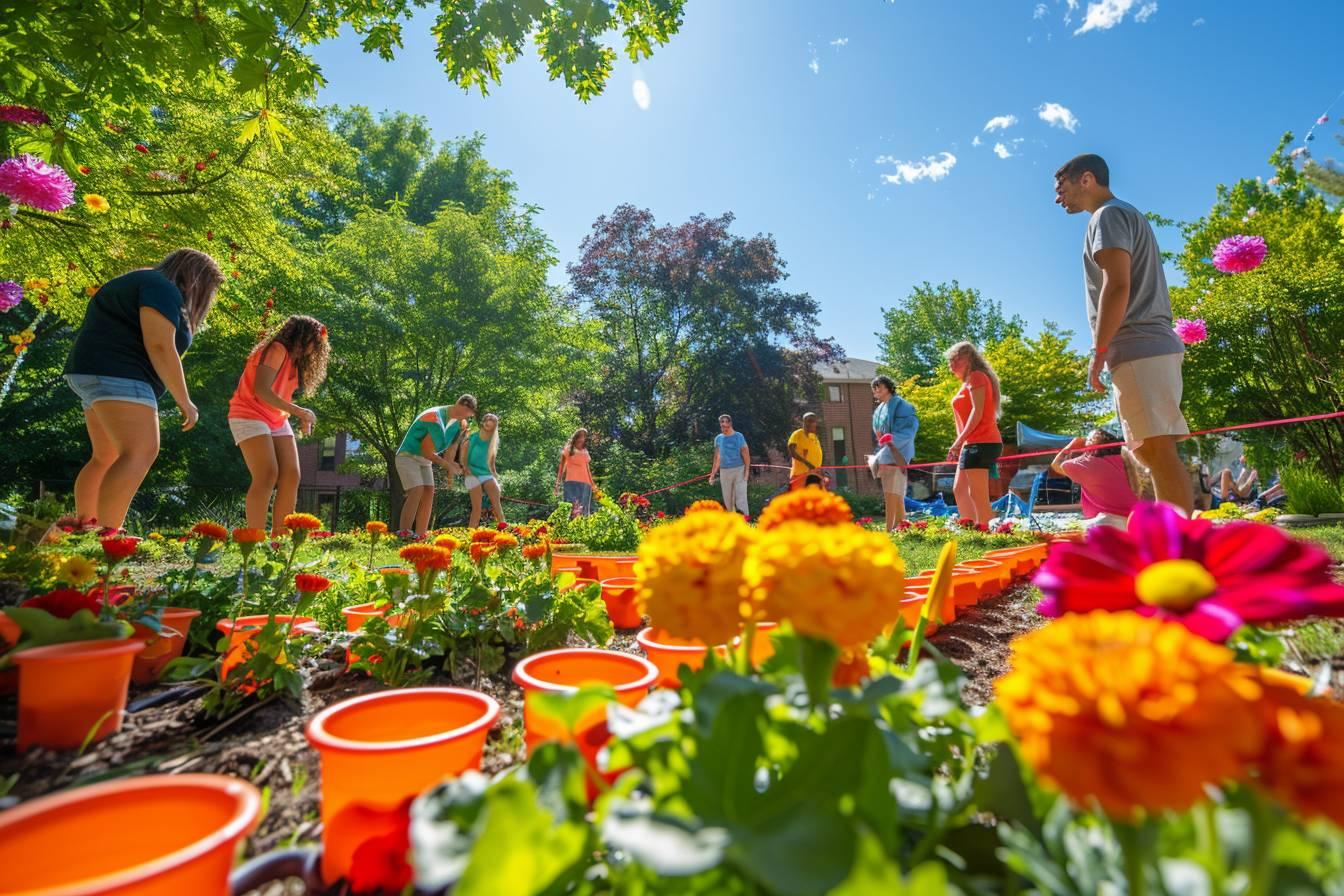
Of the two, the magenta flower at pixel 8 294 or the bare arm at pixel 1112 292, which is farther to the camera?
the magenta flower at pixel 8 294

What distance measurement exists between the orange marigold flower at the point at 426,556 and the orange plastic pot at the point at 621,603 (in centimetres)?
85

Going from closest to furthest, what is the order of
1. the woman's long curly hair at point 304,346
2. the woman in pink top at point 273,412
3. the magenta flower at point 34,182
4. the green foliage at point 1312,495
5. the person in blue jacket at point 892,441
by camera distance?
the magenta flower at point 34,182, the woman in pink top at point 273,412, the woman's long curly hair at point 304,346, the person in blue jacket at point 892,441, the green foliage at point 1312,495

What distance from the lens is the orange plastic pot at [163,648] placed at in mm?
1476

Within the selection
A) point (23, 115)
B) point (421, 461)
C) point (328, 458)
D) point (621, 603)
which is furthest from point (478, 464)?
point (328, 458)

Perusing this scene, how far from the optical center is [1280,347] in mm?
9930

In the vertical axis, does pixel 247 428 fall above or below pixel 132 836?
above

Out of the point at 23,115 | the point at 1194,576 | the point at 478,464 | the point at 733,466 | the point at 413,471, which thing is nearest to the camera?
the point at 1194,576

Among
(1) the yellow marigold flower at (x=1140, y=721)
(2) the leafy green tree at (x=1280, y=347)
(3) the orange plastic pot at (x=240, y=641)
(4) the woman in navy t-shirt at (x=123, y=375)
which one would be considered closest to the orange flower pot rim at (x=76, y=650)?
(3) the orange plastic pot at (x=240, y=641)

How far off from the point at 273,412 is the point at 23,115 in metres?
1.65

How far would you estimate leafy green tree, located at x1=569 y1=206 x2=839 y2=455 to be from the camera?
731 inches

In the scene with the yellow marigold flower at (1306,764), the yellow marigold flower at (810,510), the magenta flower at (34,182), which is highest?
the magenta flower at (34,182)

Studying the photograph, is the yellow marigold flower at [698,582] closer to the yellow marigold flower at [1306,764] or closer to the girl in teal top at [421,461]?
the yellow marigold flower at [1306,764]

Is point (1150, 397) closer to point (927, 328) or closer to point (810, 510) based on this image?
point (810, 510)

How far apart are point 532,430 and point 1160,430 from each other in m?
12.8
